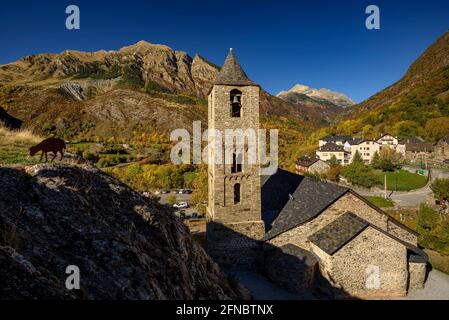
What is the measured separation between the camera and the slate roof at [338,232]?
17.6 meters

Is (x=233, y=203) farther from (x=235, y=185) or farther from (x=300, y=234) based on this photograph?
(x=300, y=234)

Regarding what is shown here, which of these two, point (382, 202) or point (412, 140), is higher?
point (412, 140)

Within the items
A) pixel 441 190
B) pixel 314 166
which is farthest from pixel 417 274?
pixel 314 166

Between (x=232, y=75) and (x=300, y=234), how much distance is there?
1126 cm

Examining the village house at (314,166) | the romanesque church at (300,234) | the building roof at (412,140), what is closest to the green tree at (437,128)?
the building roof at (412,140)

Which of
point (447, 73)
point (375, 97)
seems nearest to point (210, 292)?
point (447, 73)

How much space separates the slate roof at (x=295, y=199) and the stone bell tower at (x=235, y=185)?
1.68 meters

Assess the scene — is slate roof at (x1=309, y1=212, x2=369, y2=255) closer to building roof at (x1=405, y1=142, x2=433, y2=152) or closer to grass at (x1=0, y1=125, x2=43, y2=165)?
grass at (x1=0, y1=125, x2=43, y2=165)

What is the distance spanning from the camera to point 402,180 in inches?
2376

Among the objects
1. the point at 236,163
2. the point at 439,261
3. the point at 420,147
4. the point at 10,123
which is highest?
the point at 10,123

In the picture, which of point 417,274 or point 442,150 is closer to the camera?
point 417,274

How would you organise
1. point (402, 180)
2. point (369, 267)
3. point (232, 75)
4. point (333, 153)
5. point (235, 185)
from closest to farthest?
1. point (369, 267)
2. point (232, 75)
3. point (235, 185)
4. point (402, 180)
5. point (333, 153)

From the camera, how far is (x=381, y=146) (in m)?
85.4

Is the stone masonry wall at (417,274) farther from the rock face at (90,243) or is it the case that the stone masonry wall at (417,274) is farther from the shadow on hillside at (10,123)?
the shadow on hillside at (10,123)
